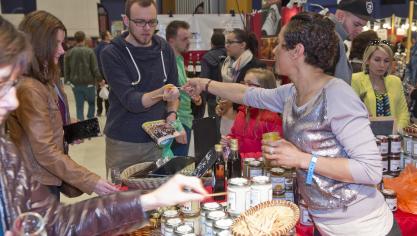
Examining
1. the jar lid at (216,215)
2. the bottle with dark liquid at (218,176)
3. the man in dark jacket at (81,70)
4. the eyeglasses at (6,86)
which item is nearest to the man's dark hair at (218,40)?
the man in dark jacket at (81,70)

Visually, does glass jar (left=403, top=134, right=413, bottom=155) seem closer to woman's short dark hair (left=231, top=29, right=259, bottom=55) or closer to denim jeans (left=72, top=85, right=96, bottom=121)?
woman's short dark hair (left=231, top=29, right=259, bottom=55)

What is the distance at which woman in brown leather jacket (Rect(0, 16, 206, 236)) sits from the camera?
126cm

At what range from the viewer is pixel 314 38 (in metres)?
1.77

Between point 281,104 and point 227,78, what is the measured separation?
121 inches

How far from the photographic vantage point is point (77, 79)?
8.33 m

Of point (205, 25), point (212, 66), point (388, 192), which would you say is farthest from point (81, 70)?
point (388, 192)

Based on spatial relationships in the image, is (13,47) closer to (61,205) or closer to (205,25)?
(61,205)

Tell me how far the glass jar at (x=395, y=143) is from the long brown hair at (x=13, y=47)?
2.09 m

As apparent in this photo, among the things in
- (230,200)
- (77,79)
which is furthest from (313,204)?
(77,79)

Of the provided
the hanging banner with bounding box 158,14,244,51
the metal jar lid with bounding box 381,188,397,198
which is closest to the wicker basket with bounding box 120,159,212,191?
the metal jar lid with bounding box 381,188,397,198

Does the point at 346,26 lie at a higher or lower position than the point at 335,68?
higher

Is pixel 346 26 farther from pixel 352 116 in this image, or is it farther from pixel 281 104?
pixel 352 116

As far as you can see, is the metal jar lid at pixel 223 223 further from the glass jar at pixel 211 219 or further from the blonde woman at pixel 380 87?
the blonde woman at pixel 380 87

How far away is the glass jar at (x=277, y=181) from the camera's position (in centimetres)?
220
